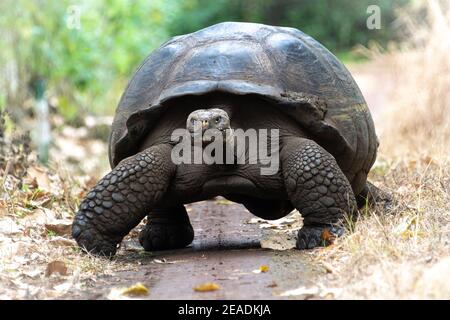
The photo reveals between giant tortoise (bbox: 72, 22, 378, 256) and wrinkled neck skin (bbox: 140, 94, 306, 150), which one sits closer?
giant tortoise (bbox: 72, 22, 378, 256)

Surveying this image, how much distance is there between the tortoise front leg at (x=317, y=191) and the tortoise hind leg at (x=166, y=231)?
92 centimetres

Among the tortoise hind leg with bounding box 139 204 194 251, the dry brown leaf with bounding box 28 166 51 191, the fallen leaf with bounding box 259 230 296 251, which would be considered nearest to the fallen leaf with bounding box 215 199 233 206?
the dry brown leaf with bounding box 28 166 51 191

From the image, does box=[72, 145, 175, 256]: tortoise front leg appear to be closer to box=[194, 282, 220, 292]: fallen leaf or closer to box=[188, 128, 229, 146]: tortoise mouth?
box=[188, 128, 229, 146]: tortoise mouth

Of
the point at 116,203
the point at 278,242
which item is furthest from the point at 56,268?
the point at 278,242

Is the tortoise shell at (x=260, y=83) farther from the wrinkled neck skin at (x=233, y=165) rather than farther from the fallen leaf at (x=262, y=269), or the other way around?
the fallen leaf at (x=262, y=269)

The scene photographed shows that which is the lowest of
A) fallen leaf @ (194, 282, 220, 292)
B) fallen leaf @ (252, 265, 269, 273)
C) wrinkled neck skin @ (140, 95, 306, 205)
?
fallen leaf @ (252, 265, 269, 273)

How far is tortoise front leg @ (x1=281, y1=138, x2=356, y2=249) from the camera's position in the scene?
195 inches

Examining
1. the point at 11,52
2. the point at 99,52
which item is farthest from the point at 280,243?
the point at 99,52

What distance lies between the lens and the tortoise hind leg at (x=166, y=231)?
564 cm

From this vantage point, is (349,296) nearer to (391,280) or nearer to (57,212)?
(391,280)

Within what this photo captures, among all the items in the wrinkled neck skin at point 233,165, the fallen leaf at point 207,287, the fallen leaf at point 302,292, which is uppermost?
the wrinkled neck skin at point 233,165

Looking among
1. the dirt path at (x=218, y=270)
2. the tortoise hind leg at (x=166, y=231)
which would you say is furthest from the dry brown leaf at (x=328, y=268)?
the tortoise hind leg at (x=166, y=231)

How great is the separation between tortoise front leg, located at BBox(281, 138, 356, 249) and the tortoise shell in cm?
28

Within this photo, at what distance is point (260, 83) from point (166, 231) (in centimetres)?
118
